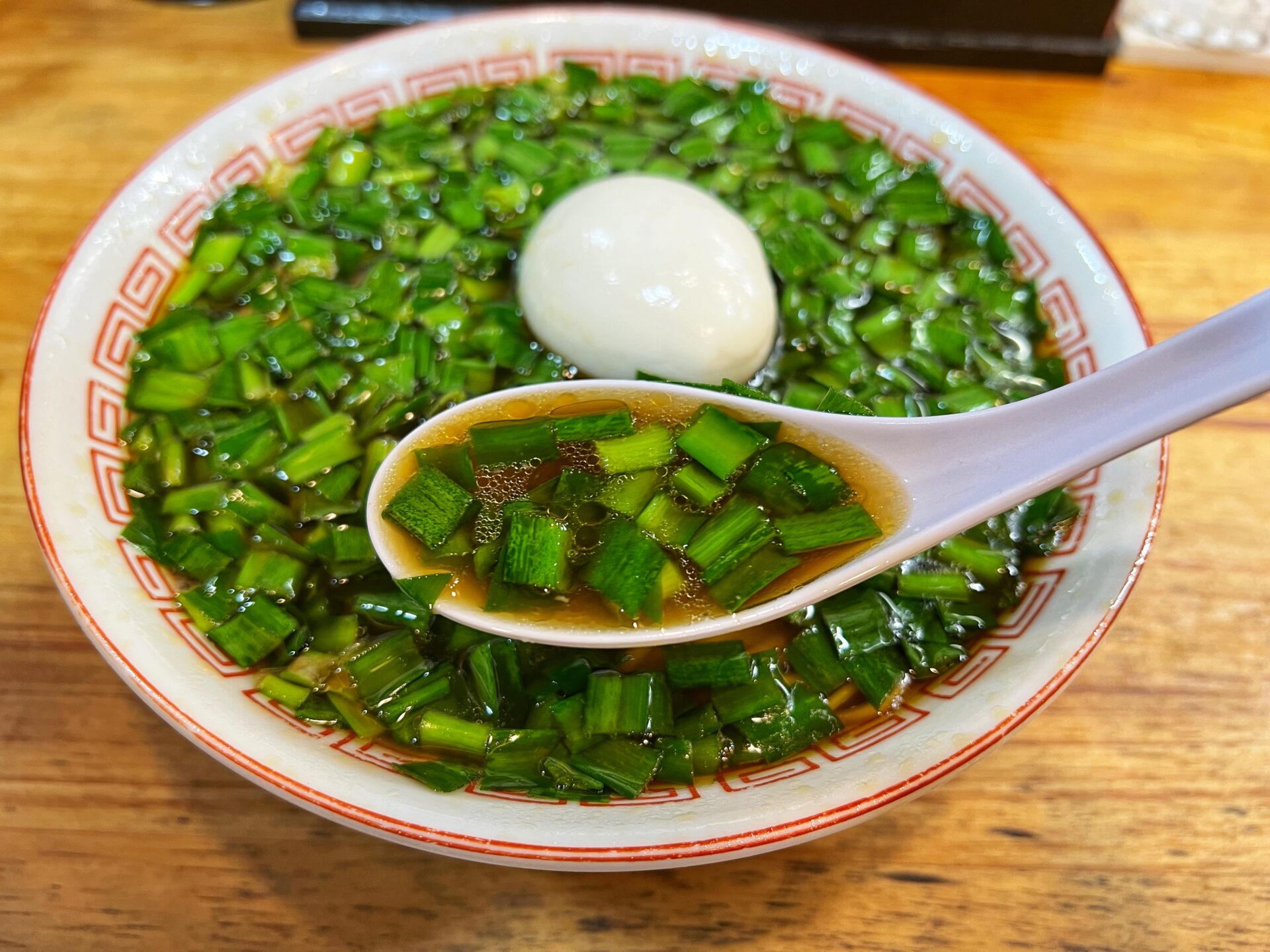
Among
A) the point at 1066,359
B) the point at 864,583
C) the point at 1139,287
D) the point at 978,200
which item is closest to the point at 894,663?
A: the point at 864,583

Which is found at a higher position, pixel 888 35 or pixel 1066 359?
pixel 888 35

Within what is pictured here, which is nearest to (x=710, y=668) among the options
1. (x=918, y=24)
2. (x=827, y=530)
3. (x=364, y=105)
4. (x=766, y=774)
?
(x=766, y=774)

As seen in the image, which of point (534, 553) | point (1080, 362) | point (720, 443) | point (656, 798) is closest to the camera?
point (656, 798)

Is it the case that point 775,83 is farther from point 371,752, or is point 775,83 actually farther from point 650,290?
point 371,752

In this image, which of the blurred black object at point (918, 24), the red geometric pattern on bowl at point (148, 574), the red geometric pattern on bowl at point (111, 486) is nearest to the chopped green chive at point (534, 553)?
the red geometric pattern on bowl at point (148, 574)

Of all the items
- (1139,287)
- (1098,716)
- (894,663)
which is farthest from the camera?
(1139,287)

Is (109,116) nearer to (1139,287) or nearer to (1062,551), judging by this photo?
(1062,551)

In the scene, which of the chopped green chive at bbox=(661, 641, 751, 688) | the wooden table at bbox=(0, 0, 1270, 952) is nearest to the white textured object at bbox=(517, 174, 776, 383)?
the chopped green chive at bbox=(661, 641, 751, 688)
